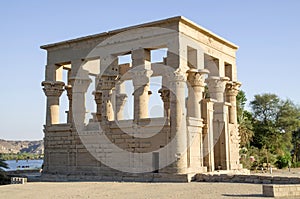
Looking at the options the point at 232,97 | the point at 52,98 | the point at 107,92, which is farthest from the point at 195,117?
the point at 52,98

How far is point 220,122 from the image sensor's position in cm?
2223

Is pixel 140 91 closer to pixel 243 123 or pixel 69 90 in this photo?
pixel 69 90

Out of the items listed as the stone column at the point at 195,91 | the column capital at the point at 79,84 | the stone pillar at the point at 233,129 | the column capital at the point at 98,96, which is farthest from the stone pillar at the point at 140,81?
the stone pillar at the point at 233,129

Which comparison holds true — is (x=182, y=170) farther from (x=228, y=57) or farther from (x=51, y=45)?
(x=51, y=45)

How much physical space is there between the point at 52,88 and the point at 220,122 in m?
10.1

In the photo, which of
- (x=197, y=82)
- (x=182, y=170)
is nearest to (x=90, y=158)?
(x=182, y=170)

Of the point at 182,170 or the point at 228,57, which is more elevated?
the point at 228,57

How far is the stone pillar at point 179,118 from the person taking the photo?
18281mm

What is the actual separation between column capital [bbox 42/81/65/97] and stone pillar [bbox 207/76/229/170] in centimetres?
892

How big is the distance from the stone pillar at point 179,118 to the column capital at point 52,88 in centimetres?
Answer: 790

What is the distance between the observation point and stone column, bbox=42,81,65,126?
23.3 meters

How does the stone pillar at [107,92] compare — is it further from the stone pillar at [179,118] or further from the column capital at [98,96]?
the stone pillar at [179,118]

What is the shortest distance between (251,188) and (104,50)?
11699 millimetres

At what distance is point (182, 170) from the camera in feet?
59.6
